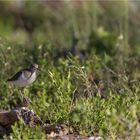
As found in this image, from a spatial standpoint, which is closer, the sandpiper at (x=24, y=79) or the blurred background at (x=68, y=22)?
the sandpiper at (x=24, y=79)

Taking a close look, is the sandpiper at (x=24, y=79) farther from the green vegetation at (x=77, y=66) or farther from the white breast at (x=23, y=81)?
the green vegetation at (x=77, y=66)

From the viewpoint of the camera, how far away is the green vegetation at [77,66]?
5.40m

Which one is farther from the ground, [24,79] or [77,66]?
[77,66]

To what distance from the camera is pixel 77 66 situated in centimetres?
596

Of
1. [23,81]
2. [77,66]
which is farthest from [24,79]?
[77,66]

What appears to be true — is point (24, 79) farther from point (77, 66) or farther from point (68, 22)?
point (68, 22)

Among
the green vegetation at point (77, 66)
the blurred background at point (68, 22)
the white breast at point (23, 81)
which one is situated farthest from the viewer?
the blurred background at point (68, 22)

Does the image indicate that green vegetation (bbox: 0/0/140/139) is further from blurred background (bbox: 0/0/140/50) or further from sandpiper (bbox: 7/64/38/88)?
sandpiper (bbox: 7/64/38/88)

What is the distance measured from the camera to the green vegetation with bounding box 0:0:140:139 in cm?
540

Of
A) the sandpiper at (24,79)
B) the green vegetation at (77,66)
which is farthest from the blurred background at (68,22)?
the sandpiper at (24,79)

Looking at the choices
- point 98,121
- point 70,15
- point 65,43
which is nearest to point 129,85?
point 98,121

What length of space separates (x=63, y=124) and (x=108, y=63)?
8.54ft

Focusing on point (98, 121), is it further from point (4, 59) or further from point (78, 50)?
point (78, 50)

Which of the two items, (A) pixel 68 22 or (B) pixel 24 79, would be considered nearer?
(B) pixel 24 79
